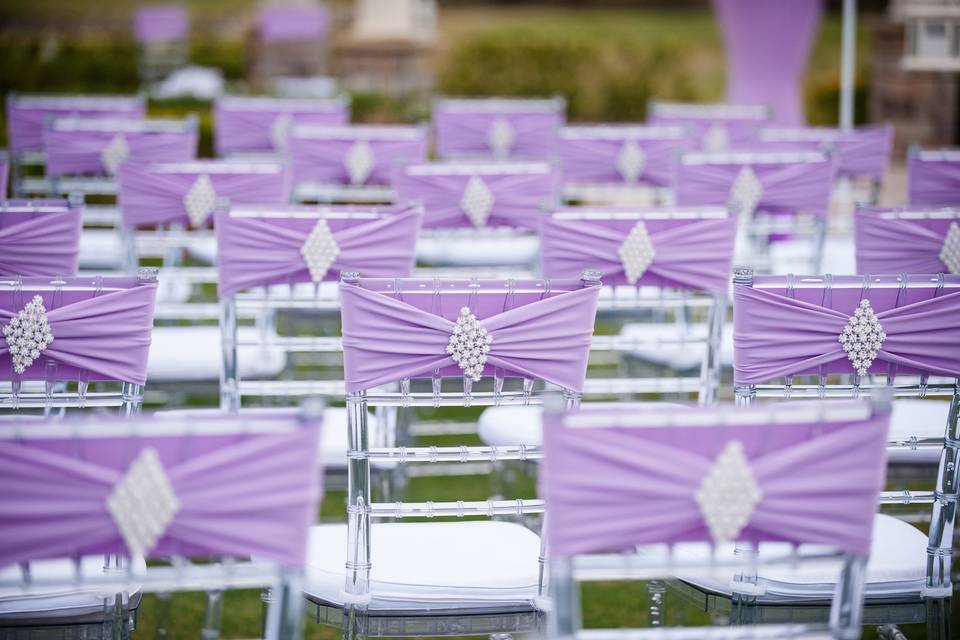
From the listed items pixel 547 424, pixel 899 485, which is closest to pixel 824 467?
pixel 547 424

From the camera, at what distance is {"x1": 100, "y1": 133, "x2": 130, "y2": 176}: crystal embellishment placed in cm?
485

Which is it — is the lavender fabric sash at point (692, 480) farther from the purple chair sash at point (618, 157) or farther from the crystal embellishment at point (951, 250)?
the purple chair sash at point (618, 157)

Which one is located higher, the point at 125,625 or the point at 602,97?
the point at 602,97

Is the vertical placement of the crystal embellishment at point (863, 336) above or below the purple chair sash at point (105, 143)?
below

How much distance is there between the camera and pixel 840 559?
1.88m

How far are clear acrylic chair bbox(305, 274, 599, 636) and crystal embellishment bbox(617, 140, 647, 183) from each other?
282 centimetres

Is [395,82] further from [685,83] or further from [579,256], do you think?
[579,256]

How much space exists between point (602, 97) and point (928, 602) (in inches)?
495

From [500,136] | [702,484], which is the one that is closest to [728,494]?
[702,484]

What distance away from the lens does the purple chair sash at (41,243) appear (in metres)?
3.07

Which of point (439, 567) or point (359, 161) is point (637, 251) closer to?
point (439, 567)

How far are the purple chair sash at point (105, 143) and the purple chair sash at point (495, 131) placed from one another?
145 cm

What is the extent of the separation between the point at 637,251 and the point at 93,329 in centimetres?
144

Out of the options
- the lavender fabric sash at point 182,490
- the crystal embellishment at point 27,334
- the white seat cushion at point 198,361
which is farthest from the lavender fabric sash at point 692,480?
the white seat cushion at point 198,361
